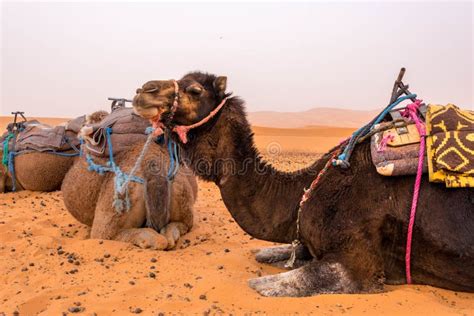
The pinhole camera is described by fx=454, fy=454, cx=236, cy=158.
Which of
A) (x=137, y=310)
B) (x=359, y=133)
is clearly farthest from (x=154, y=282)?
(x=359, y=133)

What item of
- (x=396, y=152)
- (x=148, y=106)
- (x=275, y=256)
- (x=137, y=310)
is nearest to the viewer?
(x=137, y=310)

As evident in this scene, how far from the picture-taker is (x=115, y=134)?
5629 millimetres

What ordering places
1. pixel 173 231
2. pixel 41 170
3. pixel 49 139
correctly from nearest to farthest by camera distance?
pixel 173 231, pixel 49 139, pixel 41 170

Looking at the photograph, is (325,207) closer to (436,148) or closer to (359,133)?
(359,133)

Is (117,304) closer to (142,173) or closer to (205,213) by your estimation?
(142,173)

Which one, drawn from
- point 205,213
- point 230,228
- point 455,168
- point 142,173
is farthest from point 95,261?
point 455,168

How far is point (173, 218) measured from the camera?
18.5ft

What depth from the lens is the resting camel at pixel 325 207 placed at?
344 cm

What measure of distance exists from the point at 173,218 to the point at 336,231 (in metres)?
2.64

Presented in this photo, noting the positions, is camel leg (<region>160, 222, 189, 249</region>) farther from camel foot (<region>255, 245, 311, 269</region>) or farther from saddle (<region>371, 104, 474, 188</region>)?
saddle (<region>371, 104, 474, 188</region>)

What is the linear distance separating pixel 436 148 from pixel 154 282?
8.50 feet

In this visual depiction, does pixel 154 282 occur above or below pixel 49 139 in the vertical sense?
below

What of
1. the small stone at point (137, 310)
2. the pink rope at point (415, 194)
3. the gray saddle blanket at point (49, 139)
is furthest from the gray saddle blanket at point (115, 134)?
the pink rope at point (415, 194)

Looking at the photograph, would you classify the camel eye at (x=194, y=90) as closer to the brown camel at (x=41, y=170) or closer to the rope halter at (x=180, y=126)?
the rope halter at (x=180, y=126)
